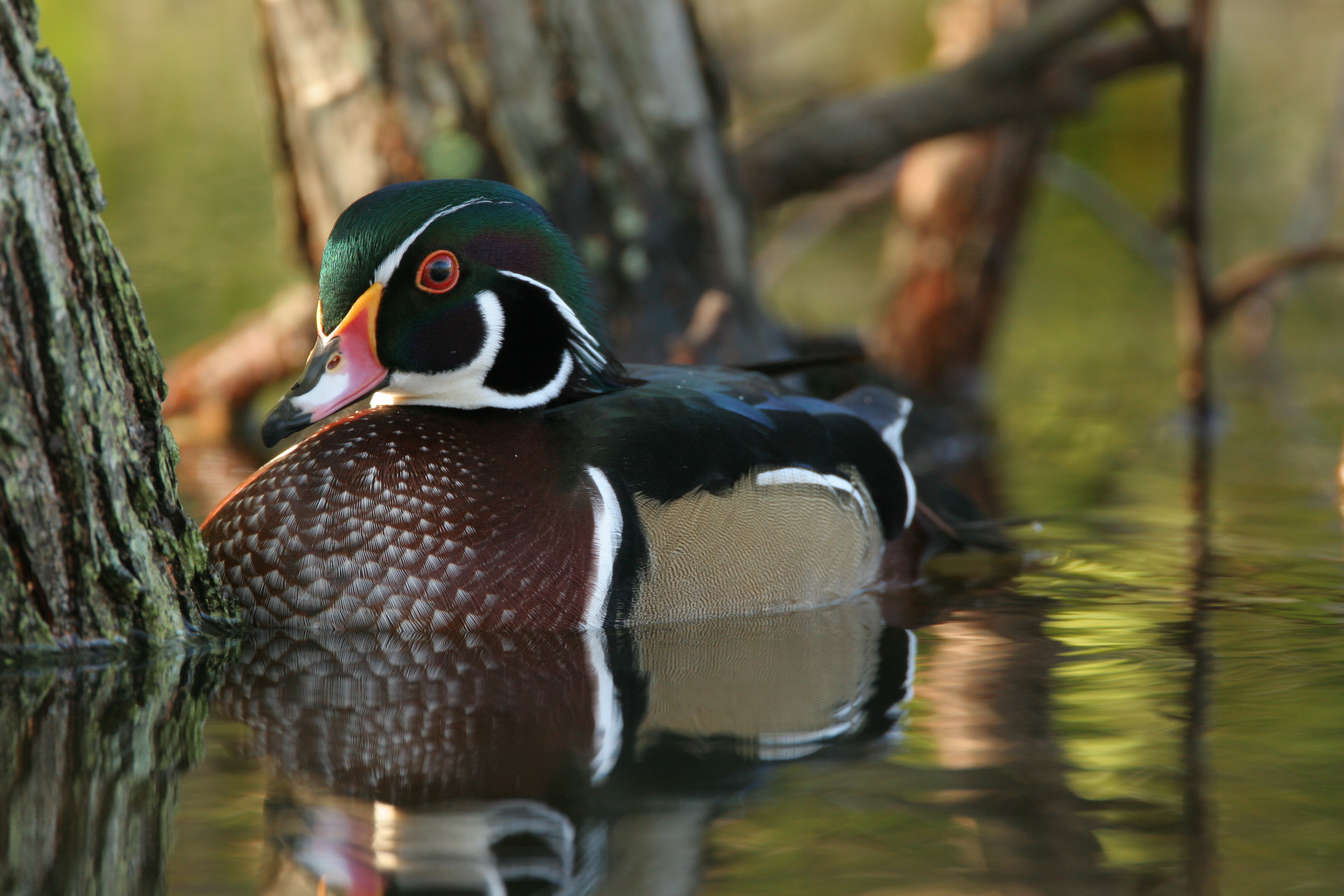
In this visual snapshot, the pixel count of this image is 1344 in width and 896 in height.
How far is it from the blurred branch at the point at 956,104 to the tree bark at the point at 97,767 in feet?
14.2

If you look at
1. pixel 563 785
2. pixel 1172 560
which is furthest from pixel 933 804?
pixel 1172 560

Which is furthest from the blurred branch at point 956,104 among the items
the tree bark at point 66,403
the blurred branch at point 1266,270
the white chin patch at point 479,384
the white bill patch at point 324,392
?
the tree bark at point 66,403

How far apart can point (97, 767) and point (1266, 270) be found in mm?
5736

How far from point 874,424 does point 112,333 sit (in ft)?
7.21

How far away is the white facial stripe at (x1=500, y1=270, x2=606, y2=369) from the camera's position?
3812mm

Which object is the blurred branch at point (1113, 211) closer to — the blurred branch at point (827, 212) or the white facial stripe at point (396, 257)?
the blurred branch at point (827, 212)

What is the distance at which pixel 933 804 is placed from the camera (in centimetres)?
250

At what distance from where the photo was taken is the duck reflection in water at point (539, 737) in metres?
2.27

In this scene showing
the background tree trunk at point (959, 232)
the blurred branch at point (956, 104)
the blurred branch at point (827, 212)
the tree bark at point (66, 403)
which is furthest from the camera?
the blurred branch at point (827, 212)

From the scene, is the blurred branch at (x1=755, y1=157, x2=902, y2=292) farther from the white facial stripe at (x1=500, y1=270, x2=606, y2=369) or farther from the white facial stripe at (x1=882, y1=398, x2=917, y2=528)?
the white facial stripe at (x1=500, y1=270, x2=606, y2=369)

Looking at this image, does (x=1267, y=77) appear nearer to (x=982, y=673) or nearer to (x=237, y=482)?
(x=237, y=482)

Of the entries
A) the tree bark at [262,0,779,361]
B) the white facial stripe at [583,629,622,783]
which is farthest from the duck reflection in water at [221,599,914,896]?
the tree bark at [262,0,779,361]

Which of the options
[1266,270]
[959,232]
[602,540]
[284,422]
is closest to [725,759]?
[602,540]

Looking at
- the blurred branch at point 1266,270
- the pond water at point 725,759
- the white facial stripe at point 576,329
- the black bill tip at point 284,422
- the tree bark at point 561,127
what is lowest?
the pond water at point 725,759
